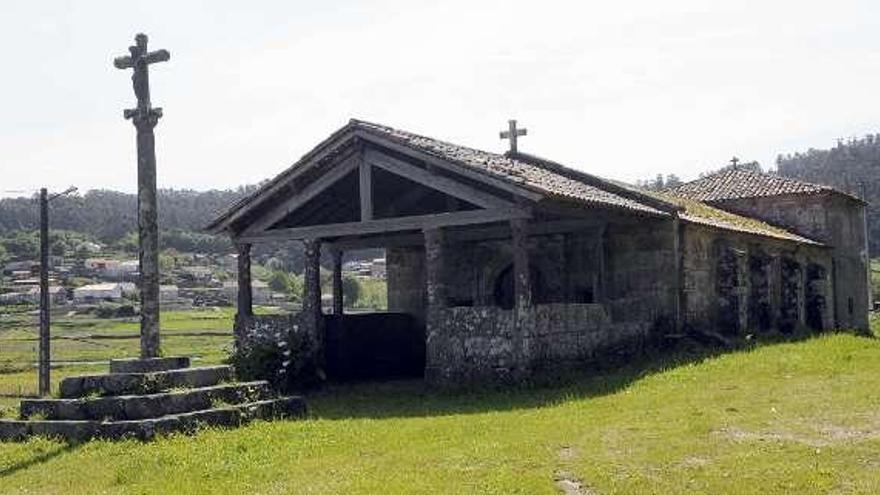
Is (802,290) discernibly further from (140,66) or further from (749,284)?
(140,66)

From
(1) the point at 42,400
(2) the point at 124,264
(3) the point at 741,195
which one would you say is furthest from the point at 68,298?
(1) the point at 42,400

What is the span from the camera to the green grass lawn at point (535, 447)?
7.84m

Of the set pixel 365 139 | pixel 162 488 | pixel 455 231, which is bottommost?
pixel 162 488

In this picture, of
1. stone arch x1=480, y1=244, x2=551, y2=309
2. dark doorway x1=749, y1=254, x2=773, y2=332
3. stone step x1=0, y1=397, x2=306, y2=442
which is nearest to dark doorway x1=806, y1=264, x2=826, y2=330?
dark doorway x1=749, y1=254, x2=773, y2=332

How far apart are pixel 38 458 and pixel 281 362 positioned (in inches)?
247

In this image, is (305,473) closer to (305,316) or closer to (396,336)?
(305,316)

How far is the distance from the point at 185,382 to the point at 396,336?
8.49 m

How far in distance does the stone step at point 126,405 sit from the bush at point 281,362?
3761mm

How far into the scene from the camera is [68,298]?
275ft

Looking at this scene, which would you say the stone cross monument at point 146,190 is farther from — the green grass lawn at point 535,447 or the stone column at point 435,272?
the stone column at point 435,272

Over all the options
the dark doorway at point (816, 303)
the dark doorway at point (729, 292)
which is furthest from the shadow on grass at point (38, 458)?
the dark doorway at point (816, 303)

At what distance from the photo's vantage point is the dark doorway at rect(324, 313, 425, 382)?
18.4 meters

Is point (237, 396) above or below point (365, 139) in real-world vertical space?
below

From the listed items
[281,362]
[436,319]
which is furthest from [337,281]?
[436,319]
